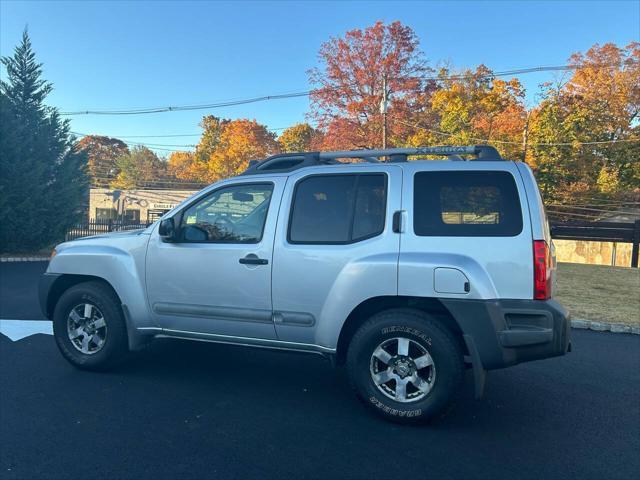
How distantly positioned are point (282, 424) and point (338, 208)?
1.77 metres

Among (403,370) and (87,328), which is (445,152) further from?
(87,328)

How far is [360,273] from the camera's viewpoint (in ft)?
12.0

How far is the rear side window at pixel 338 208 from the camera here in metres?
3.80

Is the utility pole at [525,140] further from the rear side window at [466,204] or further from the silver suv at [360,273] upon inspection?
the rear side window at [466,204]

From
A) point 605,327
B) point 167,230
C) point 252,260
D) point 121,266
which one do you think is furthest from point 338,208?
point 605,327

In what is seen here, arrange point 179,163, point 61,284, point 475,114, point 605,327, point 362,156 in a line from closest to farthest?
point 362,156
point 61,284
point 605,327
point 475,114
point 179,163

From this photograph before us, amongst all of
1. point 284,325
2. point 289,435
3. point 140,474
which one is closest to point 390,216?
point 284,325

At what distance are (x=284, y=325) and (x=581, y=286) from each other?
32.6 ft

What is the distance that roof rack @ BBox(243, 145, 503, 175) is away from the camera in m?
3.91

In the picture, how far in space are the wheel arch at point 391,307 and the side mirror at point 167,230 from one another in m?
1.78

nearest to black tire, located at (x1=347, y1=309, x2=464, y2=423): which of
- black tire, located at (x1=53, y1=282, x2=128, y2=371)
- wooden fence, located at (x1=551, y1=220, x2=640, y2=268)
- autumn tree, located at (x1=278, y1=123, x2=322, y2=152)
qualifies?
black tire, located at (x1=53, y1=282, x2=128, y2=371)

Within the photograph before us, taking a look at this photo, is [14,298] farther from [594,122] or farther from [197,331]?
[594,122]

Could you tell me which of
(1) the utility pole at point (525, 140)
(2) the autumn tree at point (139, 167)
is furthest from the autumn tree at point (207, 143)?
(1) the utility pole at point (525, 140)

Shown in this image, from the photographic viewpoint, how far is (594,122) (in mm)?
30203
